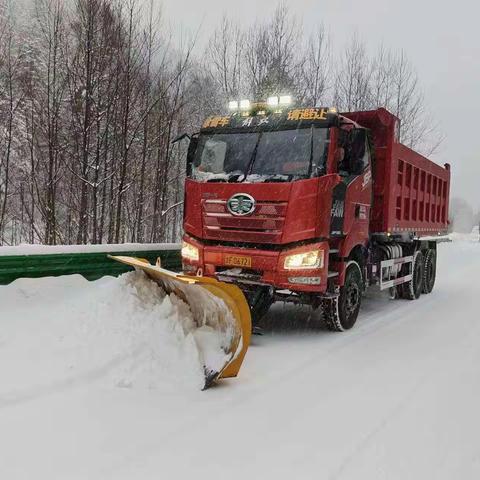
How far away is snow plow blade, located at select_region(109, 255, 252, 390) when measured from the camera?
4317mm

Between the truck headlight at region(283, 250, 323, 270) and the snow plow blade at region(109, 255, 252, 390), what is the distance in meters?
1.32

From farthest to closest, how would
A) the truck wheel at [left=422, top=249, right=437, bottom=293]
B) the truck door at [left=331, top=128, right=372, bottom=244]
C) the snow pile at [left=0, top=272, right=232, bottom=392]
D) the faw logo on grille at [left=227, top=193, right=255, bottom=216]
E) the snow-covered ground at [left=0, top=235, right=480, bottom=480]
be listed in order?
the truck wheel at [left=422, top=249, right=437, bottom=293]
the truck door at [left=331, top=128, right=372, bottom=244]
the faw logo on grille at [left=227, top=193, right=255, bottom=216]
the snow pile at [left=0, top=272, right=232, bottom=392]
the snow-covered ground at [left=0, top=235, right=480, bottom=480]

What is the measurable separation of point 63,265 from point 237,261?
253 centimetres

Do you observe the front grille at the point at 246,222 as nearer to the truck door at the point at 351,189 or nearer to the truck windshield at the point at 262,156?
the truck windshield at the point at 262,156

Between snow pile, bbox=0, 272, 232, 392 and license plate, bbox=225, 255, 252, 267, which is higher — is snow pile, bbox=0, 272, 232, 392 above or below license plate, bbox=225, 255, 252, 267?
below

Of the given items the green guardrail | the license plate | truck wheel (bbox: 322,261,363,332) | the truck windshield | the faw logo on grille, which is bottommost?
truck wheel (bbox: 322,261,363,332)

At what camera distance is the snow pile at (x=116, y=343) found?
13.6 feet

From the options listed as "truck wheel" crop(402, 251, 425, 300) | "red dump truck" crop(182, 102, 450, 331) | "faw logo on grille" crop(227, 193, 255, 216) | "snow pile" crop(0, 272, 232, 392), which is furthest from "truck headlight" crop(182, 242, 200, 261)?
"truck wheel" crop(402, 251, 425, 300)

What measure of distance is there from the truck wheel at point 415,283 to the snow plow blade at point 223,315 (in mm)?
6074

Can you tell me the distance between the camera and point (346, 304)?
21.9 feet

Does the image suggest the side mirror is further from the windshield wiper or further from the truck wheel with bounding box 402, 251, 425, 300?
the truck wheel with bounding box 402, 251, 425, 300

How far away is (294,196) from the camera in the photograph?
570cm

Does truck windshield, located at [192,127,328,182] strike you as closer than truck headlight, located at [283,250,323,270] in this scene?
No

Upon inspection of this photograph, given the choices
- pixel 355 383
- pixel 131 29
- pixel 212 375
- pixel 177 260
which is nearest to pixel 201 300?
pixel 212 375
